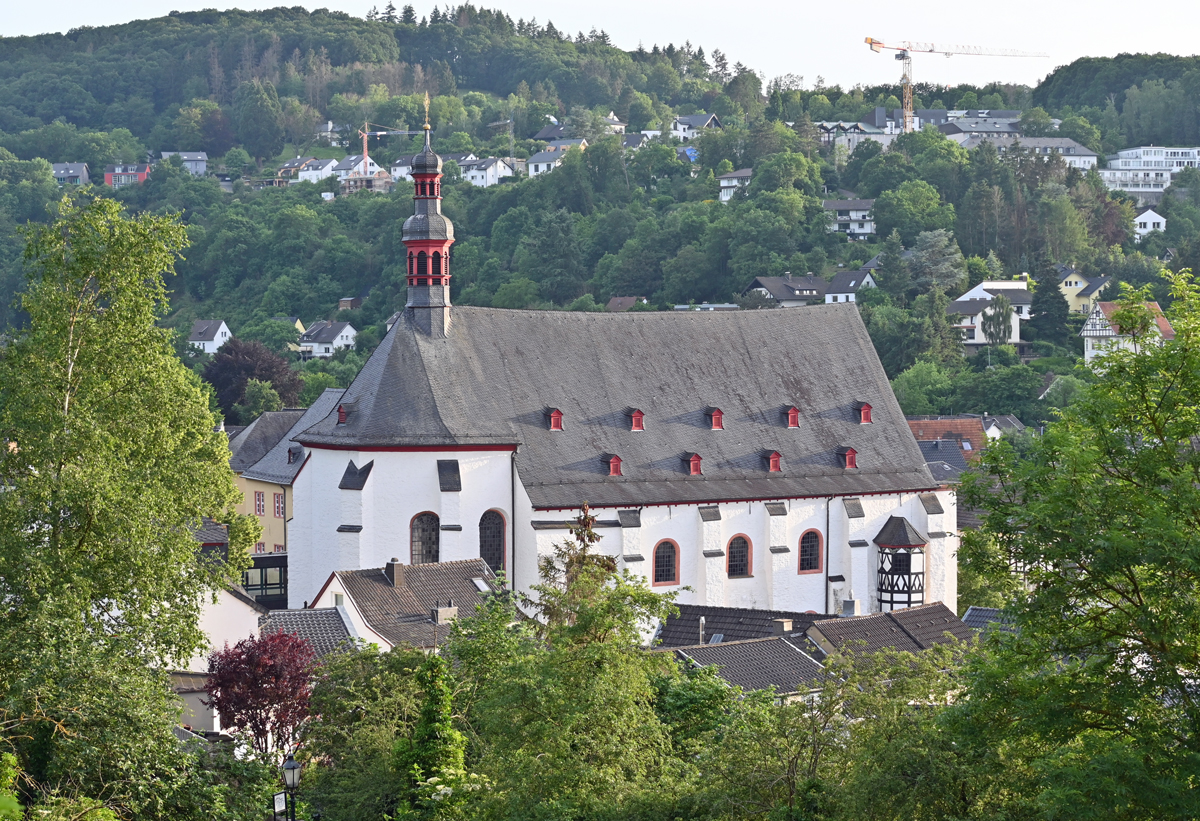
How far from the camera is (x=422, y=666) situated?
22.7 metres

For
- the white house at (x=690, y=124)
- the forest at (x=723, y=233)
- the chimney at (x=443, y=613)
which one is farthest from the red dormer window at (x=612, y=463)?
the white house at (x=690, y=124)

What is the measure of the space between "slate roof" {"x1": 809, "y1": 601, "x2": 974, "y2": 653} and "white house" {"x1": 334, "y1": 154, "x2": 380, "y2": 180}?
444 feet

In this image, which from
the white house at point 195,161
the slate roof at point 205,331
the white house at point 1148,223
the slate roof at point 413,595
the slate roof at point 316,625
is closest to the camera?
Result: the slate roof at point 316,625

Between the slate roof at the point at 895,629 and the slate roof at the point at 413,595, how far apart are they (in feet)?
23.3

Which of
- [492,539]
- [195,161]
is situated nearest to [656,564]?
[492,539]

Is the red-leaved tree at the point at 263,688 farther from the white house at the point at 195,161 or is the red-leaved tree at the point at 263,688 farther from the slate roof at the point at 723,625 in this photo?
the white house at the point at 195,161

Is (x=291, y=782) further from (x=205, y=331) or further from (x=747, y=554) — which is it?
(x=205, y=331)

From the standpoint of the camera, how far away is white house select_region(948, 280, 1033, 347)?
98312mm

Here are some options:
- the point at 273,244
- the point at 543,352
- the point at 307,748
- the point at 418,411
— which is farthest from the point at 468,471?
the point at 273,244

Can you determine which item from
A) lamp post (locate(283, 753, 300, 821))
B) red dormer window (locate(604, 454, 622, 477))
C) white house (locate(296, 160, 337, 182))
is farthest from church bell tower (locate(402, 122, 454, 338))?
white house (locate(296, 160, 337, 182))

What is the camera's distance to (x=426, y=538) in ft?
126

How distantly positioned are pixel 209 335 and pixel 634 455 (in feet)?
247

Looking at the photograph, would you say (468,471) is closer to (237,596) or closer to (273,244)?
(237,596)

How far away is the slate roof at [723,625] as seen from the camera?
116ft
